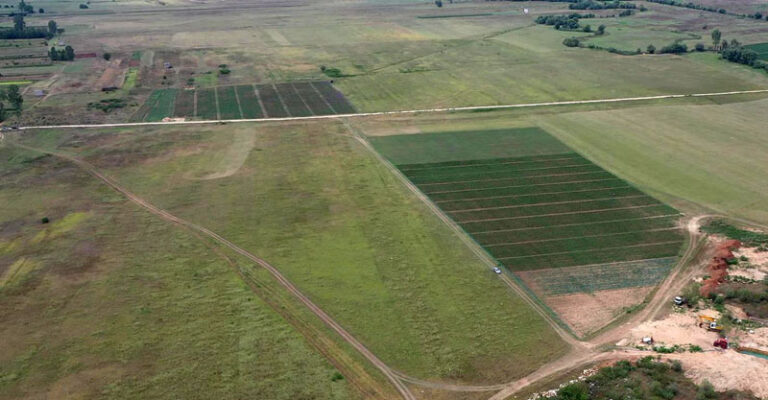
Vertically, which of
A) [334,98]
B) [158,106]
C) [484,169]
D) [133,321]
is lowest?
[133,321]

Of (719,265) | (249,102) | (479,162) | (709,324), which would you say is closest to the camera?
(709,324)

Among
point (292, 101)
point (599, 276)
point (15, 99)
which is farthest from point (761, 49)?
point (15, 99)

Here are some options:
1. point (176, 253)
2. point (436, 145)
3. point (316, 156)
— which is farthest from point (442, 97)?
point (176, 253)

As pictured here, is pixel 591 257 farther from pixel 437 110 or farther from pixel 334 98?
pixel 334 98

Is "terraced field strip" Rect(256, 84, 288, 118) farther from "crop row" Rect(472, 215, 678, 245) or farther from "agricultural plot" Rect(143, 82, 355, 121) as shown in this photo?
"crop row" Rect(472, 215, 678, 245)

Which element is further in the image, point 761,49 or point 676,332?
point 761,49

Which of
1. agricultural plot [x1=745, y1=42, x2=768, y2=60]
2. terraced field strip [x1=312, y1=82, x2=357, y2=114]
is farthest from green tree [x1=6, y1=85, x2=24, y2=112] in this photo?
agricultural plot [x1=745, y1=42, x2=768, y2=60]

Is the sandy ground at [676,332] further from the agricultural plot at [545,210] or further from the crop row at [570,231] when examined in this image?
the crop row at [570,231]
